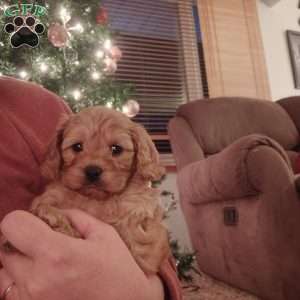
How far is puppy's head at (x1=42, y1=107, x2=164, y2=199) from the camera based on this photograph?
102 centimetres

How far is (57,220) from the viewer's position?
0.92 metres

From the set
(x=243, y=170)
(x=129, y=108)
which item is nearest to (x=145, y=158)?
(x=243, y=170)

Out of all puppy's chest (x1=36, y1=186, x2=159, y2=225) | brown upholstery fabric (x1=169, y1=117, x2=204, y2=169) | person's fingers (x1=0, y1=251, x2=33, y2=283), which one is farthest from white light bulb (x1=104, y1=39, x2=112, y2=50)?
person's fingers (x1=0, y1=251, x2=33, y2=283)

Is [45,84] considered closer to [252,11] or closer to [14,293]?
[14,293]

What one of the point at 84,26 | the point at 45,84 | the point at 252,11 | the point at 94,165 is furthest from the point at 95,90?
the point at 252,11

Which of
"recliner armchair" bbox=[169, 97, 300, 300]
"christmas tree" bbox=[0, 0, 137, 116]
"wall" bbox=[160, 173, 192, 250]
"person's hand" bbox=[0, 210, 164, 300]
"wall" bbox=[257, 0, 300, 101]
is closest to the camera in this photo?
"person's hand" bbox=[0, 210, 164, 300]

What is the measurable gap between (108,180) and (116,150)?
5.6 inches

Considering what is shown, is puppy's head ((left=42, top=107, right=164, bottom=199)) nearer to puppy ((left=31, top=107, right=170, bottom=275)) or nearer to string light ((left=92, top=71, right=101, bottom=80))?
puppy ((left=31, top=107, right=170, bottom=275))

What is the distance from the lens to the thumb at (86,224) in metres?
0.87

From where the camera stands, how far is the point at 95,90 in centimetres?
301

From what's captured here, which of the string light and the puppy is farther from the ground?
the string light

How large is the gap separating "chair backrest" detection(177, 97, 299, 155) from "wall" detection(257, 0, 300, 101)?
5.87ft

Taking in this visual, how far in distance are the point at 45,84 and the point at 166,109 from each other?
6.51 ft

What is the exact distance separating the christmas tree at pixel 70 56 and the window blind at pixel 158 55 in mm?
1119
